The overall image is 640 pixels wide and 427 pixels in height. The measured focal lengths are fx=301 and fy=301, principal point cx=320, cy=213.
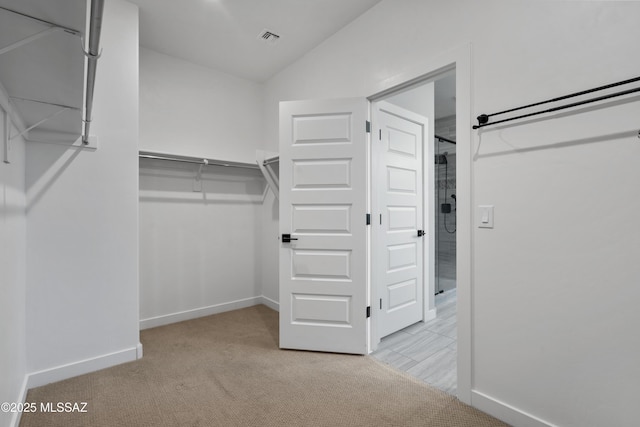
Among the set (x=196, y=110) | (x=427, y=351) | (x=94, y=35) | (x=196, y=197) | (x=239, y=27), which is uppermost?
(x=239, y=27)

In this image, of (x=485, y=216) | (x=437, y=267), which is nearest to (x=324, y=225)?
(x=485, y=216)

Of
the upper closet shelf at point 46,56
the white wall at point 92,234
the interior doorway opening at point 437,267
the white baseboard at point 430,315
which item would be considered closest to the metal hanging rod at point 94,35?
the upper closet shelf at point 46,56

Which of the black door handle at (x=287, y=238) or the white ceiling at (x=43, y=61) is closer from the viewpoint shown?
the white ceiling at (x=43, y=61)

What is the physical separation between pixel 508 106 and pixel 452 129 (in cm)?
323

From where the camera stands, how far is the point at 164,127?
311 cm

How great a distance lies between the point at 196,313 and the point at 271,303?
836 mm

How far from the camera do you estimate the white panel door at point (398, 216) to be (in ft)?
8.60

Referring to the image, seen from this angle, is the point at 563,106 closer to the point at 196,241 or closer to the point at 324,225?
the point at 324,225

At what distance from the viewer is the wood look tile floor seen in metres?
2.15

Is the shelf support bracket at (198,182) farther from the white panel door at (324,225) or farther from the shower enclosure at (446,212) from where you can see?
the shower enclosure at (446,212)

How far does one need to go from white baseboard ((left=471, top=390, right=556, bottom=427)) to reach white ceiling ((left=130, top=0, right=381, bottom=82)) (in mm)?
2828

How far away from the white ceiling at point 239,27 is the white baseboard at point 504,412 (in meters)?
2.83

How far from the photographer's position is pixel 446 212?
14.4 ft

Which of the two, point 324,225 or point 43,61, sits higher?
point 43,61
